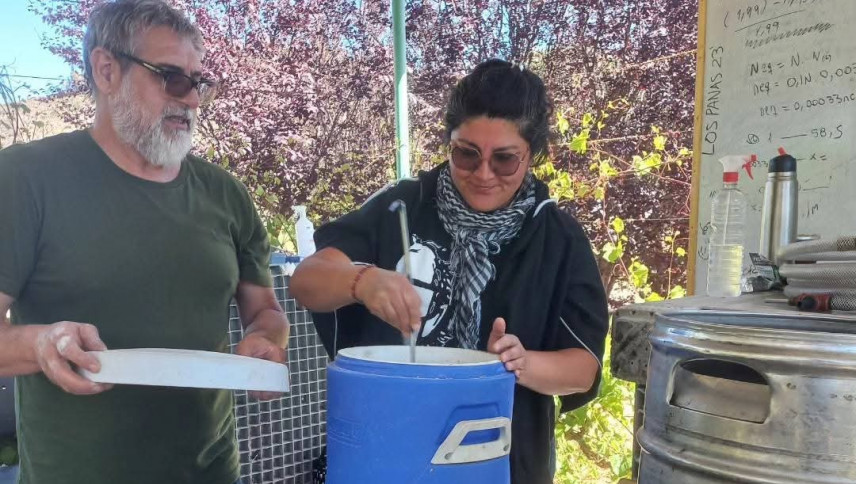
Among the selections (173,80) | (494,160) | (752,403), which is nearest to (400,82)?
(173,80)

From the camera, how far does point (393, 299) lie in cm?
110

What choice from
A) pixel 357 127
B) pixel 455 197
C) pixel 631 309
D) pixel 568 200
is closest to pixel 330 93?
pixel 357 127

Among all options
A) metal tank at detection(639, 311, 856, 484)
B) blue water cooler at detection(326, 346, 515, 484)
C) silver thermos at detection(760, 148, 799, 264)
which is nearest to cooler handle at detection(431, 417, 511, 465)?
blue water cooler at detection(326, 346, 515, 484)

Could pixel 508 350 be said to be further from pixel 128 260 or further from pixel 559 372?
pixel 128 260

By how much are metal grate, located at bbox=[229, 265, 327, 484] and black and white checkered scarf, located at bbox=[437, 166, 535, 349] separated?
61.5 inches

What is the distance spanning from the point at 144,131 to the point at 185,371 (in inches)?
33.7

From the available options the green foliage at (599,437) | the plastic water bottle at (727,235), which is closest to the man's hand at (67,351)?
the plastic water bottle at (727,235)

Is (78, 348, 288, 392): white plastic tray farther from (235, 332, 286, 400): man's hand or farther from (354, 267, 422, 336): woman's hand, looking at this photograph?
(235, 332, 286, 400): man's hand

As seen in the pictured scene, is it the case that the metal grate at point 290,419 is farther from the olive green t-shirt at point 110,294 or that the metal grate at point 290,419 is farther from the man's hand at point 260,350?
the man's hand at point 260,350

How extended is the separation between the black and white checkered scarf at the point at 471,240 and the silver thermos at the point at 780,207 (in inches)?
29.0

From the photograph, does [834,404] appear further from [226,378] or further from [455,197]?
[455,197]

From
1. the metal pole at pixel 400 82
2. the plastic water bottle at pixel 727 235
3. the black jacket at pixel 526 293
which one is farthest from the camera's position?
the metal pole at pixel 400 82

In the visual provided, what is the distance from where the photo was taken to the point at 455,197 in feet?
4.70

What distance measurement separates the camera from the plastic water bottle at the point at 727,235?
6.04 feet
